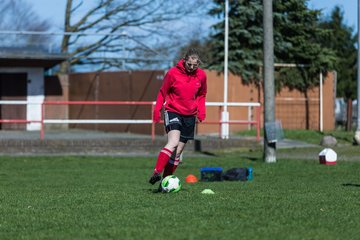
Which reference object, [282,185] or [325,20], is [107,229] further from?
[325,20]

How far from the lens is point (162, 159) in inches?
421

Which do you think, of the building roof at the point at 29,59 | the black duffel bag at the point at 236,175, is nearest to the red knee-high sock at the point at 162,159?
the black duffel bag at the point at 236,175

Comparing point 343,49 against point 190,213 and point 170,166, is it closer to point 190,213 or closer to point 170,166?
point 170,166

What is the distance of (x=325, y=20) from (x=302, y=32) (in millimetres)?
20007

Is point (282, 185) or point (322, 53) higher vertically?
point (322, 53)

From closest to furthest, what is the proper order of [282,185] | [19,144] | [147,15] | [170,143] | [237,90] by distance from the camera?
[170,143] < [282,185] < [19,144] < [237,90] < [147,15]

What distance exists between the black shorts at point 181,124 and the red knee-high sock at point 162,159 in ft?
0.99

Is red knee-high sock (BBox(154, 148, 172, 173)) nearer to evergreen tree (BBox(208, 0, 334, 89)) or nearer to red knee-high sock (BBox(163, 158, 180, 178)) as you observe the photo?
red knee-high sock (BBox(163, 158, 180, 178))

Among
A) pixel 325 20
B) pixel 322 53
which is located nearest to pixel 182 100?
pixel 322 53

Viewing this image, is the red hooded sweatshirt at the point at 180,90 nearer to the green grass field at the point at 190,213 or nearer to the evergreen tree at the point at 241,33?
the green grass field at the point at 190,213

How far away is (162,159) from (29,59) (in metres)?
23.5

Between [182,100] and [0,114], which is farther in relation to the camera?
[0,114]

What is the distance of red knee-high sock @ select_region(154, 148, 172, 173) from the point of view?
10.6 m

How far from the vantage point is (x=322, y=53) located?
3375cm
